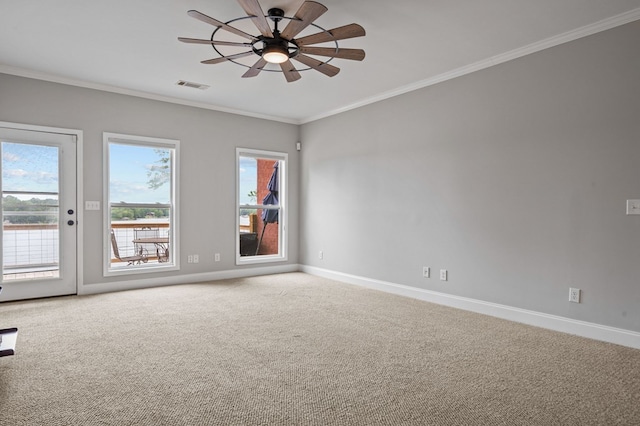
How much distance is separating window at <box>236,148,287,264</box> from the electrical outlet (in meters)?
4.38

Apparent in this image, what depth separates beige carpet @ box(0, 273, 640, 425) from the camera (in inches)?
83.0

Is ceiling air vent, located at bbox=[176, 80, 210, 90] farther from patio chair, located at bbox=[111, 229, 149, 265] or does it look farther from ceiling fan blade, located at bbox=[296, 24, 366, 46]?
ceiling fan blade, located at bbox=[296, 24, 366, 46]

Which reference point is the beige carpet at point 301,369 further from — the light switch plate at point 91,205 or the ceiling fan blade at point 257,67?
the ceiling fan blade at point 257,67

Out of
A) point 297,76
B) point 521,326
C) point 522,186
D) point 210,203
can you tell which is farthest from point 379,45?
point 210,203

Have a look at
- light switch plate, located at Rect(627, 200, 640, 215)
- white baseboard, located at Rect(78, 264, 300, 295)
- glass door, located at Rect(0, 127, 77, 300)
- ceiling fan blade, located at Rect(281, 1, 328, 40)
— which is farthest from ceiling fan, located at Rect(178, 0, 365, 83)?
white baseboard, located at Rect(78, 264, 300, 295)

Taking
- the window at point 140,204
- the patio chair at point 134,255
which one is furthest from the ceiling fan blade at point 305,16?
the patio chair at point 134,255

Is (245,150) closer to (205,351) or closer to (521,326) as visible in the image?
(205,351)

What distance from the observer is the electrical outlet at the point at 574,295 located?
11.4ft

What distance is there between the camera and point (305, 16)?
2670mm

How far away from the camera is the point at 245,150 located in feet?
20.7

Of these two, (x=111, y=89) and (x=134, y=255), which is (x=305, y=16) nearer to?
(x=111, y=89)

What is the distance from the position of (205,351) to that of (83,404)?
3.10ft

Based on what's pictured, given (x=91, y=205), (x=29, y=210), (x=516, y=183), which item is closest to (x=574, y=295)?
(x=516, y=183)

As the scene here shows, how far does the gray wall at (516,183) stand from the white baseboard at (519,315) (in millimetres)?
63
